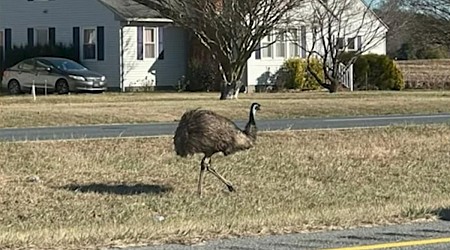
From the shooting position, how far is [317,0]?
42281mm

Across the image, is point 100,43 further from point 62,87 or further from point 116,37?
point 62,87

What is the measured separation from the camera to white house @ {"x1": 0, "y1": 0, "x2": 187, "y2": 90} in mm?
44250

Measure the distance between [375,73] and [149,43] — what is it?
34.9 ft

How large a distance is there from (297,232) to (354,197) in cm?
528

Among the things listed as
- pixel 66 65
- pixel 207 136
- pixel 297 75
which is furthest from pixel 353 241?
pixel 297 75

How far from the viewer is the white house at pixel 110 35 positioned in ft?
145

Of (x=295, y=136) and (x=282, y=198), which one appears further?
(x=295, y=136)

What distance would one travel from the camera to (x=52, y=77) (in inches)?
1585

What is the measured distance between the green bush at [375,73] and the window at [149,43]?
8.81 meters

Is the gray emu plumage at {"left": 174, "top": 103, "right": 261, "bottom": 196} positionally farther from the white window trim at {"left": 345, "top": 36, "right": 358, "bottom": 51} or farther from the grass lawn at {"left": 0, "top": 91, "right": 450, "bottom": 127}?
the white window trim at {"left": 345, "top": 36, "right": 358, "bottom": 51}

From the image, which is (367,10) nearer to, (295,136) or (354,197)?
(295,136)

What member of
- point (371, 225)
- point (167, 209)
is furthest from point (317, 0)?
point (371, 225)

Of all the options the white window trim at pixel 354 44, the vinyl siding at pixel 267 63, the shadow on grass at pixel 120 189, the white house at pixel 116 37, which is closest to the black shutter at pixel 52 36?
the white house at pixel 116 37

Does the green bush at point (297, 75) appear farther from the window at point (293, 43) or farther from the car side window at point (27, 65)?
the car side window at point (27, 65)
